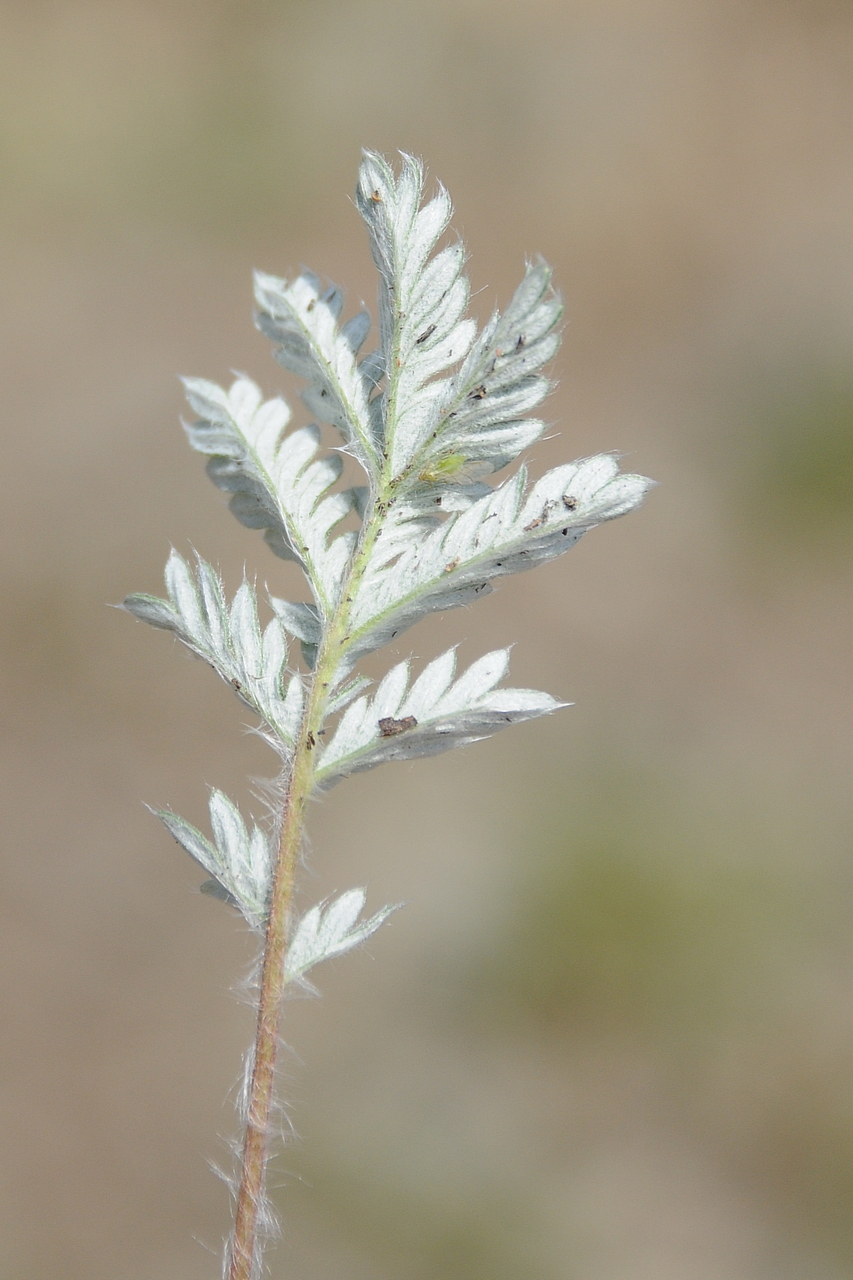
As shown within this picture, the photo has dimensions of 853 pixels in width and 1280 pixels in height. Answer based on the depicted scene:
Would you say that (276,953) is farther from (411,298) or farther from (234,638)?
(411,298)

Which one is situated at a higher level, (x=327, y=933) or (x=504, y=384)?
(x=504, y=384)

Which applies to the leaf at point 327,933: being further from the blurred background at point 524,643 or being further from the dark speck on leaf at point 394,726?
the blurred background at point 524,643

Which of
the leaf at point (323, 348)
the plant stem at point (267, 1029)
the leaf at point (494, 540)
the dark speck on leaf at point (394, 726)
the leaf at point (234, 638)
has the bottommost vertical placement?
the plant stem at point (267, 1029)

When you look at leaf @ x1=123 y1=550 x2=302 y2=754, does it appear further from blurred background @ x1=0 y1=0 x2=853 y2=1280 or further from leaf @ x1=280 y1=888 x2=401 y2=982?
blurred background @ x1=0 y1=0 x2=853 y2=1280

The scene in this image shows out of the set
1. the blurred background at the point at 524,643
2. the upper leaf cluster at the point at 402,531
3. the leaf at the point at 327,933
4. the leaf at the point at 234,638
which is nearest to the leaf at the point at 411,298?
the upper leaf cluster at the point at 402,531

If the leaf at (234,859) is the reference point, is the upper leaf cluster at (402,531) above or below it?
above

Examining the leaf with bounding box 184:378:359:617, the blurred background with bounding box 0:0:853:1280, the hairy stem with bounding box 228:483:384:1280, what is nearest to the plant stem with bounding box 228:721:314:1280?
the hairy stem with bounding box 228:483:384:1280

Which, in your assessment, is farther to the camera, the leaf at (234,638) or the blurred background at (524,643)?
the blurred background at (524,643)


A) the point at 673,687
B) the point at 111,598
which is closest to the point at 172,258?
the point at 111,598

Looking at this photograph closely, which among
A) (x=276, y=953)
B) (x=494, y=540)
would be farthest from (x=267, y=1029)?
(x=494, y=540)
